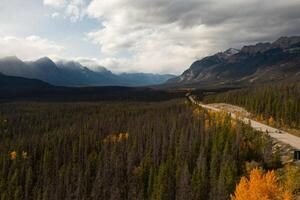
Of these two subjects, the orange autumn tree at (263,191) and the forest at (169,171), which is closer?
the orange autumn tree at (263,191)

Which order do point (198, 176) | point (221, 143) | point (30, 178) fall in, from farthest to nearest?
1. point (30, 178)
2. point (221, 143)
3. point (198, 176)

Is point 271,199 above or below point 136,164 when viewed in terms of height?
above

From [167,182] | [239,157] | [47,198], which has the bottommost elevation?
[47,198]

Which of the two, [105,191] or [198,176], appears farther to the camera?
[105,191]

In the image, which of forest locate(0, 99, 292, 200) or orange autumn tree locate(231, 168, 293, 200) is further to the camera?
forest locate(0, 99, 292, 200)

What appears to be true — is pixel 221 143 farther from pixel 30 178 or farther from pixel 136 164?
pixel 30 178

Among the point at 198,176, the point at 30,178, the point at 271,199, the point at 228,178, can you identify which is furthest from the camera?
the point at 30,178

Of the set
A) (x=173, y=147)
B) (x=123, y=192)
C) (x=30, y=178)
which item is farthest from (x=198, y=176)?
(x=30, y=178)

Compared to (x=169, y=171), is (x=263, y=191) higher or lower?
higher

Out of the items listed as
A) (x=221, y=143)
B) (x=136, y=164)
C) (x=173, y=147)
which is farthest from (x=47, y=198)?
(x=221, y=143)

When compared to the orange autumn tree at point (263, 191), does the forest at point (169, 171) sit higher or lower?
lower

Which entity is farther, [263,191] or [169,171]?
[169,171]
